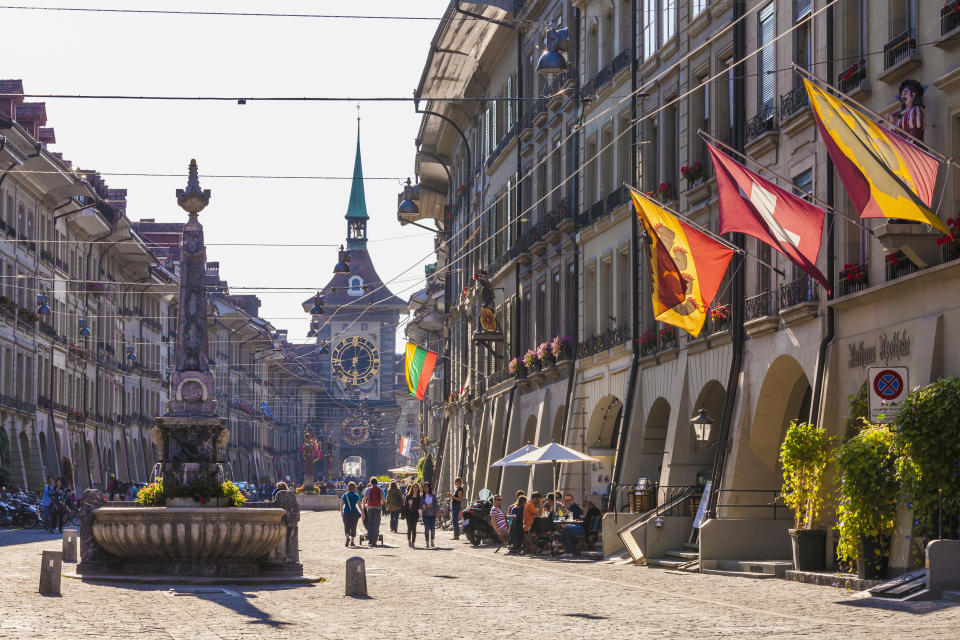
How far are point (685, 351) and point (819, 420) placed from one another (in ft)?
25.2

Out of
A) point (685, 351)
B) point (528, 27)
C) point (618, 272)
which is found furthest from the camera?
point (528, 27)

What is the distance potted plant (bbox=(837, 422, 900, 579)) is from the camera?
21.2 metres

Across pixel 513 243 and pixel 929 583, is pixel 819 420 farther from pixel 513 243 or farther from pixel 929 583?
pixel 513 243

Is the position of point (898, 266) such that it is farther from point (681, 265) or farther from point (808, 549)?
point (808, 549)

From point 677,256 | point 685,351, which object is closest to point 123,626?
point 677,256

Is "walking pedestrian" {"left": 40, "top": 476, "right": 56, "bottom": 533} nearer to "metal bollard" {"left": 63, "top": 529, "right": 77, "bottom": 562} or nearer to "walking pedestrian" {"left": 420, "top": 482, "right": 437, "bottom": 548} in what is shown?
"walking pedestrian" {"left": 420, "top": 482, "right": 437, "bottom": 548}

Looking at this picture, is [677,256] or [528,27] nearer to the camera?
[677,256]

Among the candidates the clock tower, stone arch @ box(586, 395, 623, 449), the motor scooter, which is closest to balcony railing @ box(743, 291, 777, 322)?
stone arch @ box(586, 395, 623, 449)

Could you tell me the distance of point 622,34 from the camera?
1529 inches

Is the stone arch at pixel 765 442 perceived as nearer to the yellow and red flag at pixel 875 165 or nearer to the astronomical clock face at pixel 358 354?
the yellow and red flag at pixel 875 165

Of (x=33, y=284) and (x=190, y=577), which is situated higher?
(x=33, y=284)

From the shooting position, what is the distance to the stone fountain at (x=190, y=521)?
79.5ft

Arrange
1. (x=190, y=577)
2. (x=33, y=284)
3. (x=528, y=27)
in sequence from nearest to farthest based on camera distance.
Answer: (x=190, y=577) → (x=528, y=27) → (x=33, y=284)

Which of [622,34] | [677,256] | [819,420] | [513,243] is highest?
[622,34]
